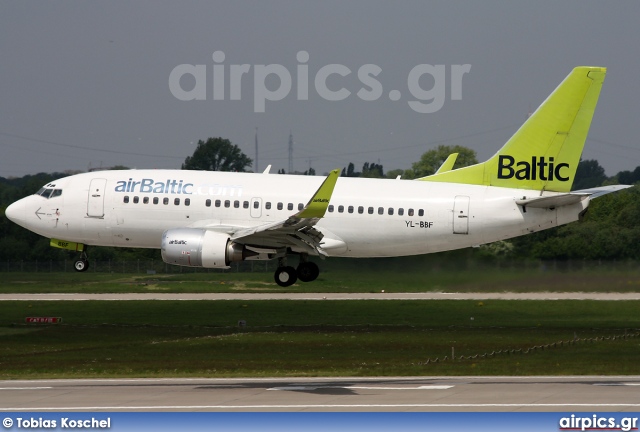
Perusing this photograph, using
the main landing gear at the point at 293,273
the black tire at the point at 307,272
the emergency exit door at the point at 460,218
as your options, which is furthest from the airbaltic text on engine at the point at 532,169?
the main landing gear at the point at 293,273

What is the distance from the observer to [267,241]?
4931 centimetres

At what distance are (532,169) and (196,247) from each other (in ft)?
51.3

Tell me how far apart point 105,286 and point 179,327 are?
19848 mm

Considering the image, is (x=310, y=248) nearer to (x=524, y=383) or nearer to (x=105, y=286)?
(x=524, y=383)

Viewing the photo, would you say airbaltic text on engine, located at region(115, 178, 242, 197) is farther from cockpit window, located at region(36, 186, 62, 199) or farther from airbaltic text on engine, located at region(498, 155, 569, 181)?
airbaltic text on engine, located at region(498, 155, 569, 181)

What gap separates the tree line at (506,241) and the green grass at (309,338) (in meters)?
3.63

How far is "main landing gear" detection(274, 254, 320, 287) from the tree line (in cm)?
1215

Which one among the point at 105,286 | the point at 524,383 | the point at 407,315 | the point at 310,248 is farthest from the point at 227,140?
the point at 524,383

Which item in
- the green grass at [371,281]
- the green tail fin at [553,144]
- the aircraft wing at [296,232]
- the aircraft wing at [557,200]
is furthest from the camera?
the green grass at [371,281]

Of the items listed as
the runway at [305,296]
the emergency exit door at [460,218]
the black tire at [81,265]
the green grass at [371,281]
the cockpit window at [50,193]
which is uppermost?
the cockpit window at [50,193]

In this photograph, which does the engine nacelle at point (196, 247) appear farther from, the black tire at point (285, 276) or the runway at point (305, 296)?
the runway at point (305, 296)

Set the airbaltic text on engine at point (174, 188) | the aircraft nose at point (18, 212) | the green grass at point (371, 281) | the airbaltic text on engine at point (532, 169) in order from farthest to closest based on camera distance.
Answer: the green grass at point (371, 281) < the aircraft nose at point (18, 212) < the airbaltic text on engine at point (532, 169) < the airbaltic text on engine at point (174, 188)

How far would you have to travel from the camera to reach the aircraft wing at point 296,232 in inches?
1779

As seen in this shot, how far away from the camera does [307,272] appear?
50.5 metres
